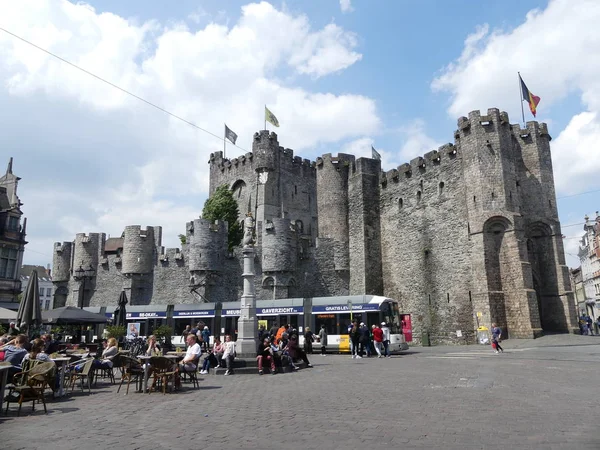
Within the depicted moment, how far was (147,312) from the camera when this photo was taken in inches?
1131

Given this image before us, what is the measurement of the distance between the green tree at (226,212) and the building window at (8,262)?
52.4 ft

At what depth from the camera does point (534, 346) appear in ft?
71.6

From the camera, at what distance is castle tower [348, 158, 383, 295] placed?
32.2m

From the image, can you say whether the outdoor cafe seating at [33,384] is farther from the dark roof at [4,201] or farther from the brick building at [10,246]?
the dark roof at [4,201]

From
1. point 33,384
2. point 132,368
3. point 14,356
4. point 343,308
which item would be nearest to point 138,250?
point 343,308

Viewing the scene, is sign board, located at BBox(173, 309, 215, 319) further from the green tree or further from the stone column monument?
the green tree

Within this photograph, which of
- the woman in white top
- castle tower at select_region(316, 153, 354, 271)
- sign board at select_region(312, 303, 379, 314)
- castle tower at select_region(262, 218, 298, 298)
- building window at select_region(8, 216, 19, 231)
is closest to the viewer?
the woman in white top

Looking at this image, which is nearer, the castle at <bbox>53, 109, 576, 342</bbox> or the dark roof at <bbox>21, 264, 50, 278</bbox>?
the castle at <bbox>53, 109, 576, 342</bbox>

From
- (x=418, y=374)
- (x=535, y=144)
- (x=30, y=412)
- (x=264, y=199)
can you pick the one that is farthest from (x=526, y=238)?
(x=30, y=412)

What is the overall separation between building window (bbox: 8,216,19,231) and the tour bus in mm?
20099

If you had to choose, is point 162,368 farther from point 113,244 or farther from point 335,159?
point 113,244

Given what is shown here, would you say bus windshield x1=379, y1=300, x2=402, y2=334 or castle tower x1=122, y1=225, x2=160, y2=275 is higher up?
castle tower x1=122, y1=225, x2=160, y2=275

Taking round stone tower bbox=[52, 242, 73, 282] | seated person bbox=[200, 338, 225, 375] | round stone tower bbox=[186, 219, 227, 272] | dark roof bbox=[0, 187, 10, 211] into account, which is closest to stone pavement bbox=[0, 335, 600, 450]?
seated person bbox=[200, 338, 225, 375]

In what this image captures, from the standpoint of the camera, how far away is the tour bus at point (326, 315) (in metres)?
22.0
